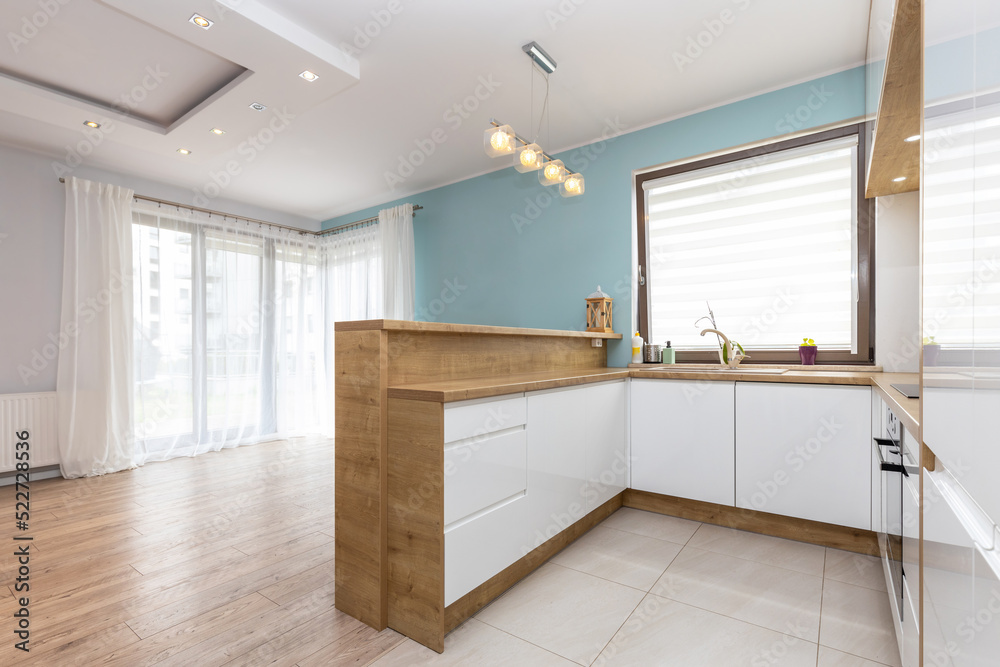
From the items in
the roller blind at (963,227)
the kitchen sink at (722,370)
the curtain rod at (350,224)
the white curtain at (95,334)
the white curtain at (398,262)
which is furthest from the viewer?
the curtain rod at (350,224)

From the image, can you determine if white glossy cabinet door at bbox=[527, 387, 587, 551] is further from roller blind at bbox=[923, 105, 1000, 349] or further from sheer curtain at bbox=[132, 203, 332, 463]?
sheer curtain at bbox=[132, 203, 332, 463]

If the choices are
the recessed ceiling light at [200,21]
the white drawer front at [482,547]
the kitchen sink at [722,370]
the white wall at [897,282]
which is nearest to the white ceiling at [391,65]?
the recessed ceiling light at [200,21]

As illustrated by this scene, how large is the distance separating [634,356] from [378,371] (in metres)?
2.17

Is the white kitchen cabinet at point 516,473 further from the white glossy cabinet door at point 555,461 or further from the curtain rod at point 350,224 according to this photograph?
the curtain rod at point 350,224

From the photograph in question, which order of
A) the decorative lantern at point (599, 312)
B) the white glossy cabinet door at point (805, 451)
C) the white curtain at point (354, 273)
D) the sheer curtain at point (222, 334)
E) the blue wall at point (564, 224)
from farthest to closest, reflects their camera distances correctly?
1. the white curtain at point (354, 273)
2. the sheer curtain at point (222, 334)
3. the decorative lantern at point (599, 312)
4. the blue wall at point (564, 224)
5. the white glossy cabinet door at point (805, 451)

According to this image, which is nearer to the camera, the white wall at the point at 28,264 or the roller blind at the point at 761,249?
the roller blind at the point at 761,249

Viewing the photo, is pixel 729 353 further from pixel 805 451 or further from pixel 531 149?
pixel 531 149

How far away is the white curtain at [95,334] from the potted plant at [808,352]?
16.9 ft

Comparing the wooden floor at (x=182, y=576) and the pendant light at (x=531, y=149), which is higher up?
the pendant light at (x=531, y=149)

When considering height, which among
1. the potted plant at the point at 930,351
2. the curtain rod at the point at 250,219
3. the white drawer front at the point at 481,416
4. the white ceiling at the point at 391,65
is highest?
the white ceiling at the point at 391,65

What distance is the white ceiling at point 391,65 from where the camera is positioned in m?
2.28

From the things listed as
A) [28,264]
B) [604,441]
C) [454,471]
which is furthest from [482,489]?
[28,264]

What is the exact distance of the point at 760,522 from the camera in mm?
2514

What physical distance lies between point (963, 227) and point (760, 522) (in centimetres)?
236
